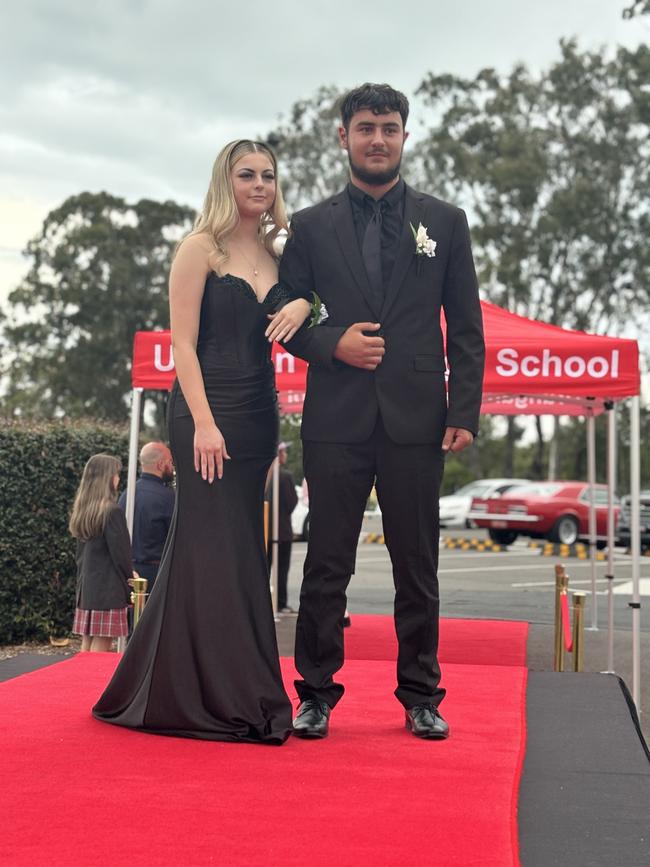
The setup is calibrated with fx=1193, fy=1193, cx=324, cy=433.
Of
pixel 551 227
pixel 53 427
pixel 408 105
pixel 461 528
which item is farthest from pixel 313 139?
pixel 408 105

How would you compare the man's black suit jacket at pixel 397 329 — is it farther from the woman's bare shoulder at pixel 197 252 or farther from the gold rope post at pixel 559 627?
the gold rope post at pixel 559 627

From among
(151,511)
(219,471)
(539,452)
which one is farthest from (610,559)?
(539,452)

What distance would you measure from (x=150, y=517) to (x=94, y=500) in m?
0.58

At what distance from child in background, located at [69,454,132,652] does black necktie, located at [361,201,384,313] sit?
385cm

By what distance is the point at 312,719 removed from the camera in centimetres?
371

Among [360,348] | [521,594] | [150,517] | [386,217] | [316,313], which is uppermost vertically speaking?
[386,217]

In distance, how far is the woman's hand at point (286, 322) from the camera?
12.2 ft

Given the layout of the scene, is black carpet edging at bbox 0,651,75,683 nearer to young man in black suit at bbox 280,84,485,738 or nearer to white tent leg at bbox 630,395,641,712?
young man in black suit at bbox 280,84,485,738

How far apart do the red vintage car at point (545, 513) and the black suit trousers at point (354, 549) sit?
18914 mm

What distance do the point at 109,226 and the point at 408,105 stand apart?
3801cm

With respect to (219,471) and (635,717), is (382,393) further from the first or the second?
(635,717)

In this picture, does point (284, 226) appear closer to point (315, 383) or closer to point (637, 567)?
point (315, 383)

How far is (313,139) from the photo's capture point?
36688mm

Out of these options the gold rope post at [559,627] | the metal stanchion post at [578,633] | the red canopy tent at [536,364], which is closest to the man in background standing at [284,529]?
the gold rope post at [559,627]
